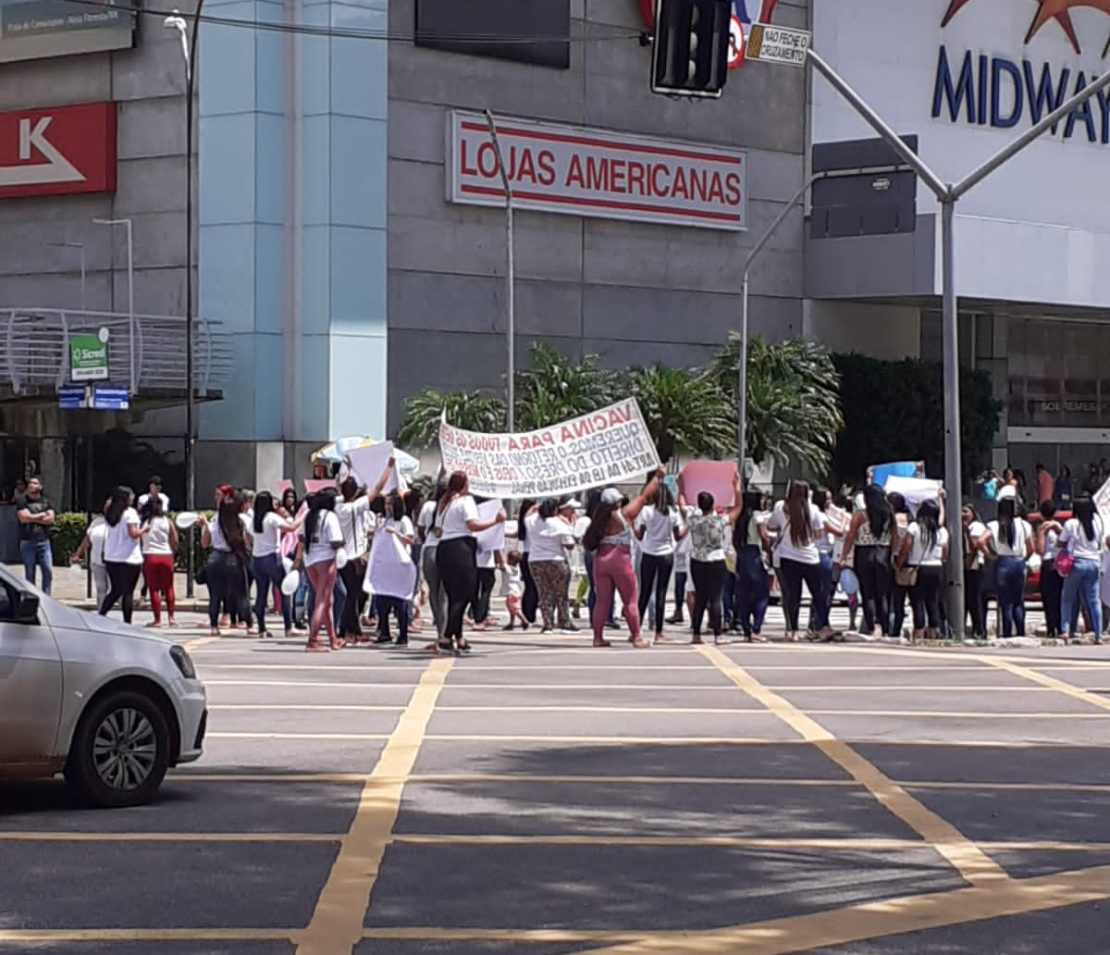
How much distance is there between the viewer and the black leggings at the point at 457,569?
1966cm

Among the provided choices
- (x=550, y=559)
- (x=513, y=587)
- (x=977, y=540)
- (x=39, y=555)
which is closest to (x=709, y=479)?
(x=513, y=587)

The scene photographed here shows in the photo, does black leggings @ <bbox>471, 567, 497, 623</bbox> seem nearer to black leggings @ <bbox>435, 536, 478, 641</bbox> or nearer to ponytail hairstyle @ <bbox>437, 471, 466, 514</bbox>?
black leggings @ <bbox>435, 536, 478, 641</bbox>

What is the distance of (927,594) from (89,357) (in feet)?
67.7

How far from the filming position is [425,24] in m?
44.1

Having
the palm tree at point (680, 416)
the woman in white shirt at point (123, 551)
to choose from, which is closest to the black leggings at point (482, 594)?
the woman in white shirt at point (123, 551)

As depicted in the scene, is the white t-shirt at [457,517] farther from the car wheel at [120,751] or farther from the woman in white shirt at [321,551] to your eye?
the car wheel at [120,751]

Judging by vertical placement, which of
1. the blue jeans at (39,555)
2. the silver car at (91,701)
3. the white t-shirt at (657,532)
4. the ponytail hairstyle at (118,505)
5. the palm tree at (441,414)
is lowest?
the silver car at (91,701)

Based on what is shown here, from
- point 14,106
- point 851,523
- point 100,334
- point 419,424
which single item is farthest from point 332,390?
point 851,523

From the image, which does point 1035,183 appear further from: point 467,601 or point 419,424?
point 467,601

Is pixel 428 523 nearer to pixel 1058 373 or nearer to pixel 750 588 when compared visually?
pixel 750 588

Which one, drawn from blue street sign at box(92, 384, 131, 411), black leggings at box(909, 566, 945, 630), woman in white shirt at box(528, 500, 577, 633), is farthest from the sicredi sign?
black leggings at box(909, 566, 945, 630)

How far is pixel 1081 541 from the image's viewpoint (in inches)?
891

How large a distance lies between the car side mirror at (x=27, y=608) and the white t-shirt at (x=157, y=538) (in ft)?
47.4

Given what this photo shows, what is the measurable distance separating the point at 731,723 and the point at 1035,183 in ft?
142
